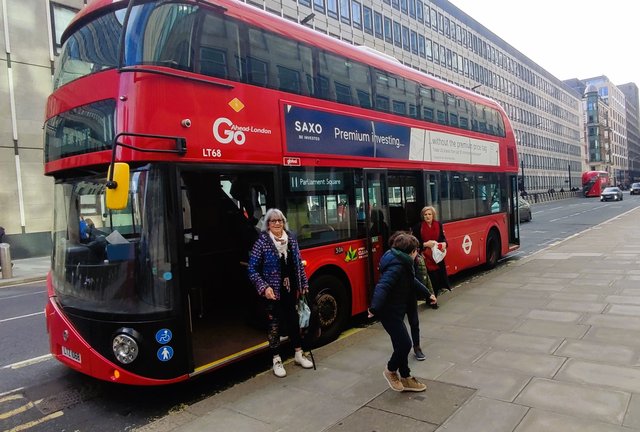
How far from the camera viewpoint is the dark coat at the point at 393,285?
4.23 meters

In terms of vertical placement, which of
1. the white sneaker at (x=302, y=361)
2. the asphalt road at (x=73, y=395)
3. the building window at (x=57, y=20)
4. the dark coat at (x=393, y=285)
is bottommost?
the asphalt road at (x=73, y=395)

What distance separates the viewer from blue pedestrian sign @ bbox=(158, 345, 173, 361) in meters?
4.15

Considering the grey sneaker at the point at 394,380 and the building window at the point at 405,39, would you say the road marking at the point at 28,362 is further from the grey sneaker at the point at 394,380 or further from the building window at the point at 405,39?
the building window at the point at 405,39

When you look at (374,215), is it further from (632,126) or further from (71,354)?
(632,126)

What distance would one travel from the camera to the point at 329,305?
241 inches

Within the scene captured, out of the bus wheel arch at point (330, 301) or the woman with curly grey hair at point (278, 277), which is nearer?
the woman with curly grey hair at point (278, 277)

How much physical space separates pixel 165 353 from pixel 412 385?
2.22 meters

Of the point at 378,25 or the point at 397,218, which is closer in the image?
the point at 397,218

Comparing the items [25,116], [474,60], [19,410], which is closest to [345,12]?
[25,116]

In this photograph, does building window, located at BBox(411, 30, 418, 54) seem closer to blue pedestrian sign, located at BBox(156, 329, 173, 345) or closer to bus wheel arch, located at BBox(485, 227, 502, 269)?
bus wheel arch, located at BBox(485, 227, 502, 269)

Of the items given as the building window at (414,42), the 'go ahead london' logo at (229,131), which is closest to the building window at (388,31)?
the building window at (414,42)

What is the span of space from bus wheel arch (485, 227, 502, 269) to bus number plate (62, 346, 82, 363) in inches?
357

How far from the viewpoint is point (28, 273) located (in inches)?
624

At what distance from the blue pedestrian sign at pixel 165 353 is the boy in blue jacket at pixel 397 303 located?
A: 71.7 inches
